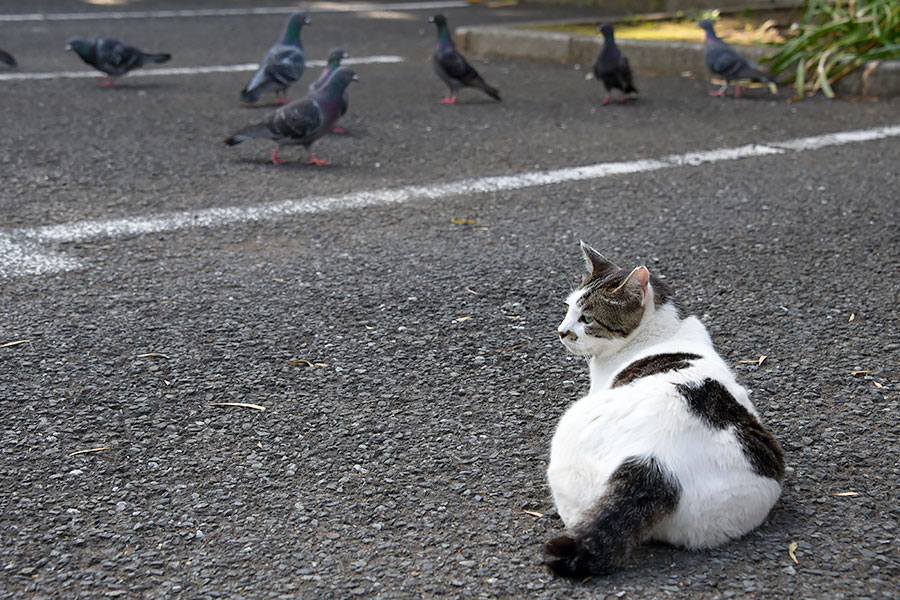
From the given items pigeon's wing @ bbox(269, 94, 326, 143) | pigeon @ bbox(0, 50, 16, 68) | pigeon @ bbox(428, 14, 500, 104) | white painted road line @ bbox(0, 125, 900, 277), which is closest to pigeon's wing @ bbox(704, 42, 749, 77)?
white painted road line @ bbox(0, 125, 900, 277)

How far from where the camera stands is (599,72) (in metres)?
7.37

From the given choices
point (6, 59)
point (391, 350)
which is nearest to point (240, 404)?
point (391, 350)

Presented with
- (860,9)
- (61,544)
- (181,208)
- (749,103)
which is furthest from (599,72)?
(61,544)

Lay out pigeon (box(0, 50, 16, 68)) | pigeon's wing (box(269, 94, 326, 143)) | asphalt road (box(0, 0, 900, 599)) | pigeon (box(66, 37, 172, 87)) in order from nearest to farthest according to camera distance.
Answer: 1. asphalt road (box(0, 0, 900, 599))
2. pigeon's wing (box(269, 94, 326, 143))
3. pigeon (box(66, 37, 172, 87))
4. pigeon (box(0, 50, 16, 68))

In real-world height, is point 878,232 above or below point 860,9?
below

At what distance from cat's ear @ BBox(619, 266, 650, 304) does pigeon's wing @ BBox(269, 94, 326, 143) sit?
3.38 meters

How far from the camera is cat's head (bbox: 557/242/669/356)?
2639mm

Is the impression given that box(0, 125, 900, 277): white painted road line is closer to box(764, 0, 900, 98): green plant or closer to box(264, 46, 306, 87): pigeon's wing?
box(764, 0, 900, 98): green plant

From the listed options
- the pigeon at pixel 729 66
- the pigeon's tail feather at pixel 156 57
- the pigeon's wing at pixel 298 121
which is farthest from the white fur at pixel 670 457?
the pigeon's tail feather at pixel 156 57

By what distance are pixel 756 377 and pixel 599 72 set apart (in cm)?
465

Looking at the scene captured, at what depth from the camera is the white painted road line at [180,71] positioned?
799 centimetres

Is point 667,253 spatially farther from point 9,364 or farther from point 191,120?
point 191,120

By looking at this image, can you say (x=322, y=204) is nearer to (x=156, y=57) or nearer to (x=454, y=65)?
(x=454, y=65)

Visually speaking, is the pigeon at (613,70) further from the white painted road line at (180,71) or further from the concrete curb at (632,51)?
the white painted road line at (180,71)
